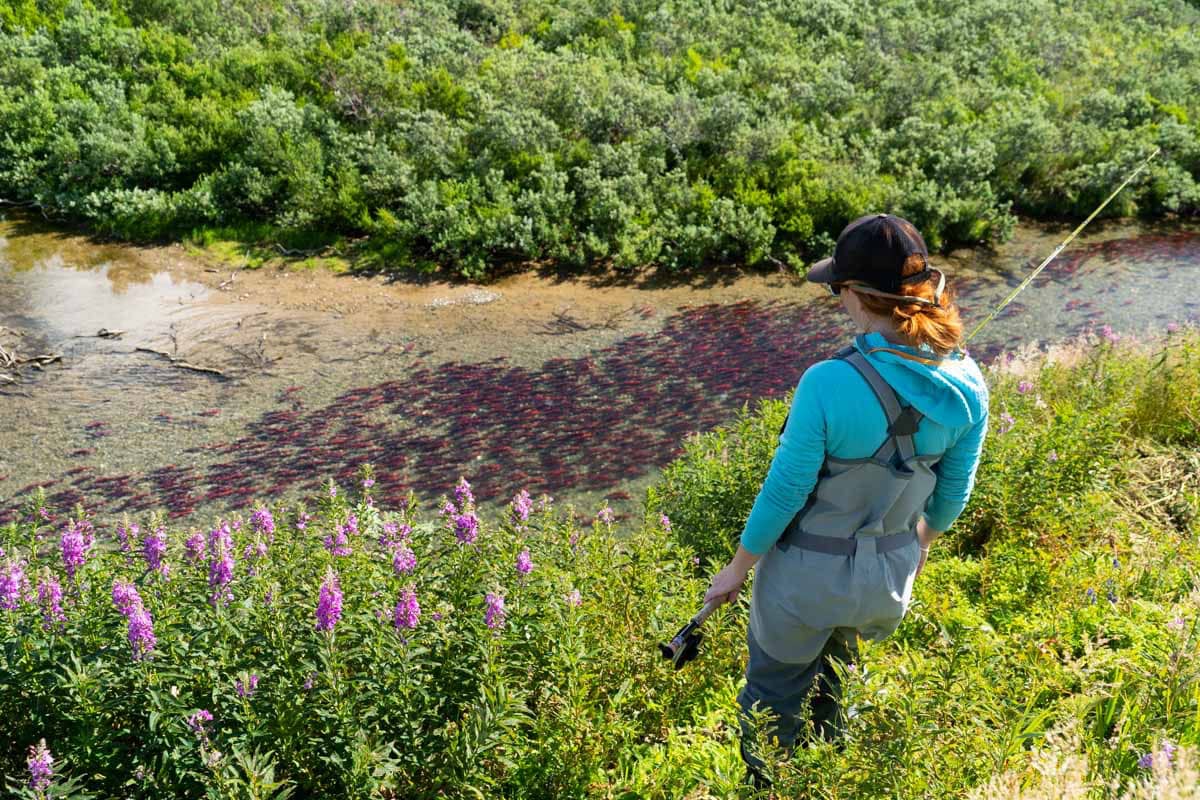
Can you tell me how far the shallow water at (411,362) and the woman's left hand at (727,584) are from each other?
4.29 meters

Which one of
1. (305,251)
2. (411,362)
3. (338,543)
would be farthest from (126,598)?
(305,251)

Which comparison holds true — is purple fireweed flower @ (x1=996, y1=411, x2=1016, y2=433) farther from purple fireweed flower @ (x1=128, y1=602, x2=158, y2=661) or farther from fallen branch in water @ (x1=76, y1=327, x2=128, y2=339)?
fallen branch in water @ (x1=76, y1=327, x2=128, y2=339)

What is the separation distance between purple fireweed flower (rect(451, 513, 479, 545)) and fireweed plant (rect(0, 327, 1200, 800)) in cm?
1

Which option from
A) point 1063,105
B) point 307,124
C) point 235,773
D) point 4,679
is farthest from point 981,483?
point 1063,105

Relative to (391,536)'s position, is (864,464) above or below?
above

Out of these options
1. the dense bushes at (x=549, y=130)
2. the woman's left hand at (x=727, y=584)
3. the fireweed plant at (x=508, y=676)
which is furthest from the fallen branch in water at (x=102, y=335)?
the woman's left hand at (x=727, y=584)

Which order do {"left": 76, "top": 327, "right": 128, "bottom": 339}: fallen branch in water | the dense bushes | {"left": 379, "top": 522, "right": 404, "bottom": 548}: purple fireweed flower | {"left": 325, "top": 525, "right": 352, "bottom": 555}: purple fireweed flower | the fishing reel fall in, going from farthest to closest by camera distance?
the dense bushes
{"left": 76, "top": 327, "right": 128, "bottom": 339}: fallen branch in water
{"left": 379, "top": 522, "right": 404, "bottom": 548}: purple fireweed flower
{"left": 325, "top": 525, "right": 352, "bottom": 555}: purple fireweed flower
the fishing reel

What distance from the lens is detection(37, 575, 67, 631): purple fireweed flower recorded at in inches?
116

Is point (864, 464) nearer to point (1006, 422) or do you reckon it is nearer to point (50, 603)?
point (50, 603)

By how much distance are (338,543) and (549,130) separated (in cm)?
1205

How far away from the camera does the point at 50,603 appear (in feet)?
9.73

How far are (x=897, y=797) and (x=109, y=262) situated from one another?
13764 mm

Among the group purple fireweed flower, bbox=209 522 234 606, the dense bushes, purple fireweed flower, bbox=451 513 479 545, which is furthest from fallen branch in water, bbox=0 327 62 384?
purple fireweed flower, bbox=451 513 479 545

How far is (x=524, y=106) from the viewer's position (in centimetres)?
1480
